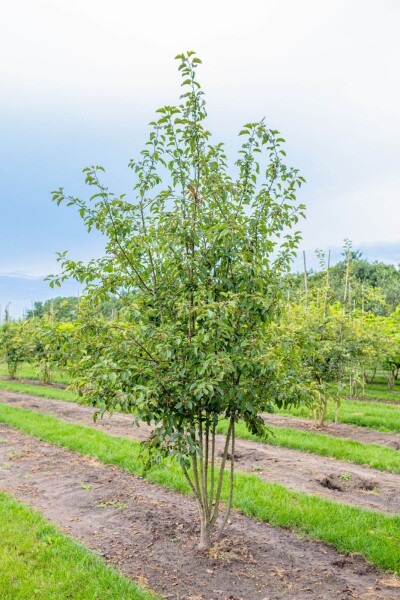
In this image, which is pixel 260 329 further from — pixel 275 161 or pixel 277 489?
pixel 277 489

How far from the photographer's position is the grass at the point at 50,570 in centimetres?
423

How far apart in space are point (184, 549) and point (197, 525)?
617mm

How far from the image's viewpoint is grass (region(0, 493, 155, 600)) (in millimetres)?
4227

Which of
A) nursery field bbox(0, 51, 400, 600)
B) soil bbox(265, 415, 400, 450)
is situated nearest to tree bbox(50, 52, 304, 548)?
nursery field bbox(0, 51, 400, 600)

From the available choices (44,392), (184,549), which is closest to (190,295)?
(184,549)

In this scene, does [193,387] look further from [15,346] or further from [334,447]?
[15,346]

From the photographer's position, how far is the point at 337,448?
9.65 metres

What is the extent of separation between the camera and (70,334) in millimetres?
4539

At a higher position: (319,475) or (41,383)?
(41,383)

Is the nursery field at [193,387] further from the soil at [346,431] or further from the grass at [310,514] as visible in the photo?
the soil at [346,431]

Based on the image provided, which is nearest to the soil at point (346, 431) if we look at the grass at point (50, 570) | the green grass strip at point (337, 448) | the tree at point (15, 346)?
the green grass strip at point (337, 448)

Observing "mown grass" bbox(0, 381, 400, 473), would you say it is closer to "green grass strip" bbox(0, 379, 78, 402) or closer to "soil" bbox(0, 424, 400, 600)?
"soil" bbox(0, 424, 400, 600)

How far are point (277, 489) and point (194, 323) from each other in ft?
12.1

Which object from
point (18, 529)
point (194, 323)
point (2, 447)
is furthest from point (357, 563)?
point (2, 447)
